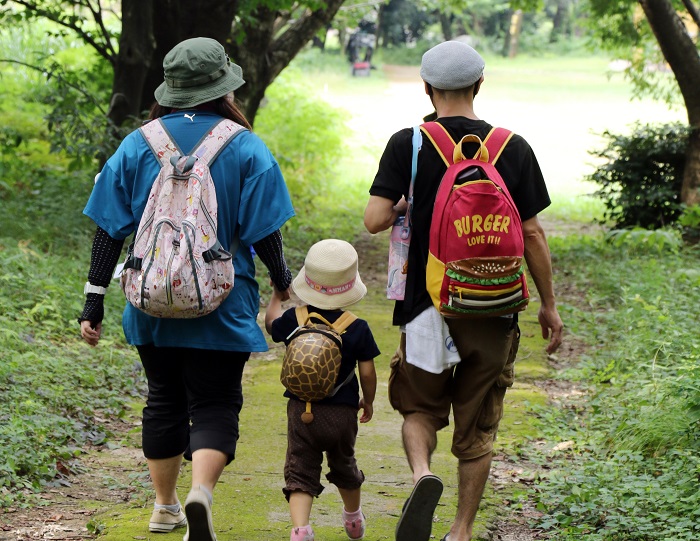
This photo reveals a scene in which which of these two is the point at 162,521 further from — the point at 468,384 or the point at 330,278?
the point at 468,384

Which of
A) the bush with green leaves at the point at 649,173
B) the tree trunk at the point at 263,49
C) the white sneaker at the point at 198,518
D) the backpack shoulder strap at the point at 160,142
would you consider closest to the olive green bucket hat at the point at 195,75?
the backpack shoulder strap at the point at 160,142

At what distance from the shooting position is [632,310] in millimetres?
8125

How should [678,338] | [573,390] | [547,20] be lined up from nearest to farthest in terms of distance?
[678,338], [573,390], [547,20]

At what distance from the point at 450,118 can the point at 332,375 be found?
1.11 meters

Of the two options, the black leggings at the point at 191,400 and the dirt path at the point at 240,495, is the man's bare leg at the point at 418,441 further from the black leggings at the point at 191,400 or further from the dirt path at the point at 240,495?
the black leggings at the point at 191,400

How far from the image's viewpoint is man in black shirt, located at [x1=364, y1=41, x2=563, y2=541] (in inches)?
A: 153

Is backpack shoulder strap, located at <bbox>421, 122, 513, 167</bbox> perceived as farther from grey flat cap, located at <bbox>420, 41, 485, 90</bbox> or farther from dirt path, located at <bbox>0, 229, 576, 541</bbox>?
dirt path, located at <bbox>0, 229, 576, 541</bbox>

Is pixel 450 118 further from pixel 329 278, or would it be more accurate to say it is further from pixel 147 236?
pixel 147 236

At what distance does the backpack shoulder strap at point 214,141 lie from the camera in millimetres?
3775

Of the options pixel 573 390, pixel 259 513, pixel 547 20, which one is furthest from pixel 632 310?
pixel 547 20

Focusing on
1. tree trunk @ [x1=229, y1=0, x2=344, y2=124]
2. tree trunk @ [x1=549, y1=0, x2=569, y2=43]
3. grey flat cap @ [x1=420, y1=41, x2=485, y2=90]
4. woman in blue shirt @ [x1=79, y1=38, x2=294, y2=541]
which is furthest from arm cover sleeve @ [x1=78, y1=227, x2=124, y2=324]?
tree trunk @ [x1=549, y1=0, x2=569, y2=43]

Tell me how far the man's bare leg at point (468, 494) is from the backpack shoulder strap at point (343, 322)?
760mm

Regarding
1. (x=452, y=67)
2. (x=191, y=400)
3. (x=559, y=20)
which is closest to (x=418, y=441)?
(x=191, y=400)

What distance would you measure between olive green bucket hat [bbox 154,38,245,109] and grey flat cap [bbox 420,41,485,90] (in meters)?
0.77
